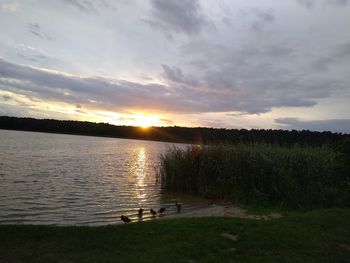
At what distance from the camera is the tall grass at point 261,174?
14.4 metres

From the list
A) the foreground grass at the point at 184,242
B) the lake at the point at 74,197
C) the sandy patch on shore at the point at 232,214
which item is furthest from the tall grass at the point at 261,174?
the foreground grass at the point at 184,242

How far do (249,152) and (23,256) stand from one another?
12325 mm

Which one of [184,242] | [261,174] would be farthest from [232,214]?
[184,242]

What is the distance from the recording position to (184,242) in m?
7.01

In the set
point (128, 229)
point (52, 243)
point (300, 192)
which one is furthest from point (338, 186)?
point (52, 243)

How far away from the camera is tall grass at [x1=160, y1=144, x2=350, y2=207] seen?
14.4 meters

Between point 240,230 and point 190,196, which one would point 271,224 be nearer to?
point 240,230

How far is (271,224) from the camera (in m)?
8.95

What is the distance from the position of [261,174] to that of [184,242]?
368 inches

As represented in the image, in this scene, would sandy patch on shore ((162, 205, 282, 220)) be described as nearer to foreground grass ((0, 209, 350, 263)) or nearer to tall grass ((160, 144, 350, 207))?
foreground grass ((0, 209, 350, 263))

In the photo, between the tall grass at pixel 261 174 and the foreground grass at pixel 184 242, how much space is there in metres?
5.39

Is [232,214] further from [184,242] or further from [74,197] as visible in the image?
[74,197]

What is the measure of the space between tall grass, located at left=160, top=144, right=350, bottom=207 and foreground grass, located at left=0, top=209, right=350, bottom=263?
539 cm

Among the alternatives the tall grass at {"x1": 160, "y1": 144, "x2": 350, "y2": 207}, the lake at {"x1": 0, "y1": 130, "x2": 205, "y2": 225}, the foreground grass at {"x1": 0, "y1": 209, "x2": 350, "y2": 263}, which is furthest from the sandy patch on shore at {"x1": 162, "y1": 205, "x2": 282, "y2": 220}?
the tall grass at {"x1": 160, "y1": 144, "x2": 350, "y2": 207}
